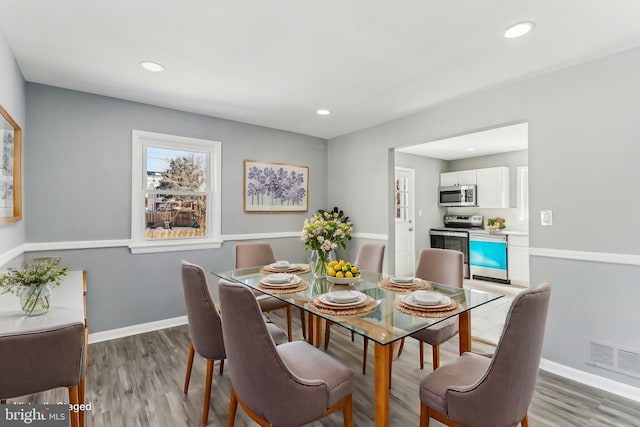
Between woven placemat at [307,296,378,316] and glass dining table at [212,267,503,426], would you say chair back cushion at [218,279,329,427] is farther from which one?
woven placemat at [307,296,378,316]

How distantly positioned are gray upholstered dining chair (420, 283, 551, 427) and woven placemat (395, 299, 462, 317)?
35 cm

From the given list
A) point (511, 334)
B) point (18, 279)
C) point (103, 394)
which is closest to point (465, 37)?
point (511, 334)

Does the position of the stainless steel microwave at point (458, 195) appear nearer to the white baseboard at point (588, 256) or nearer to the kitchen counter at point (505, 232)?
the kitchen counter at point (505, 232)

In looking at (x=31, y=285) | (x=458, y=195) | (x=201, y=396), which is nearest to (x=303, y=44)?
(x=31, y=285)

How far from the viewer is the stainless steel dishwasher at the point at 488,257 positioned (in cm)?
541

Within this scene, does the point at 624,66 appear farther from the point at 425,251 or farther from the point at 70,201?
the point at 70,201

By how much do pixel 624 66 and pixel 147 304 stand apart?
15.2ft

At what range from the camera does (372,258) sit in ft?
10.3

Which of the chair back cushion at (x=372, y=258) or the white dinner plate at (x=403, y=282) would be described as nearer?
the white dinner plate at (x=403, y=282)

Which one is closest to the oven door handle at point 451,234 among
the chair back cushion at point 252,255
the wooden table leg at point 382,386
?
the chair back cushion at point 252,255

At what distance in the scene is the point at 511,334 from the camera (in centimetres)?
118

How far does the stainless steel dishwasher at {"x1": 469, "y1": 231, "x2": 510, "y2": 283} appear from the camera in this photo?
5410 millimetres

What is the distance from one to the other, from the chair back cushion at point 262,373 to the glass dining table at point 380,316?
0.27 meters

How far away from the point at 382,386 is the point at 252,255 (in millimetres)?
2182
